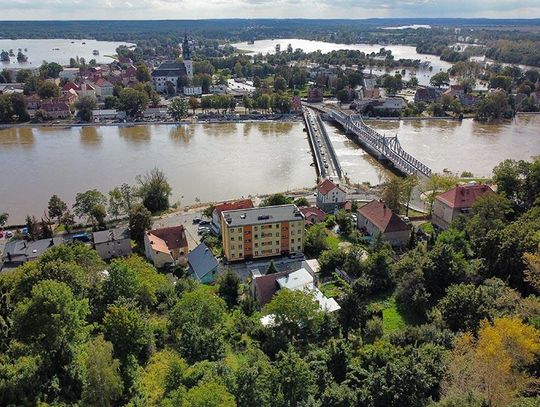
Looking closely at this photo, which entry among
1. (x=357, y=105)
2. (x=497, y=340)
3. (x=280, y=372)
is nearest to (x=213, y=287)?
(x=280, y=372)

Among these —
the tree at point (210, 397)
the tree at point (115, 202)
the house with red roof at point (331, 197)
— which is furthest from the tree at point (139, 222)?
the tree at point (210, 397)

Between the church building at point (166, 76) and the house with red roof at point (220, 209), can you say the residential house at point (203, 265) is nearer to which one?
the house with red roof at point (220, 209)

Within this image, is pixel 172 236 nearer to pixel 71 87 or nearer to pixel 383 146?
pixel 383 146

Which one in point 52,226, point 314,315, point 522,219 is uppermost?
point 522,219

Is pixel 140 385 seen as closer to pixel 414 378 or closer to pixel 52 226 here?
pixel 414 378

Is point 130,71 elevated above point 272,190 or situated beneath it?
elevated above

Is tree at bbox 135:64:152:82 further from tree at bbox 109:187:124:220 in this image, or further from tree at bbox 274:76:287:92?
tree at bbox 109:187:124:220

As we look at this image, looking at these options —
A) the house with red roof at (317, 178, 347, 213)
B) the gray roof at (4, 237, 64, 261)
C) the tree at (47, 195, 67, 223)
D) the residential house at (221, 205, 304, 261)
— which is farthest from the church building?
the residential house at (221, 205, 304, 261)
